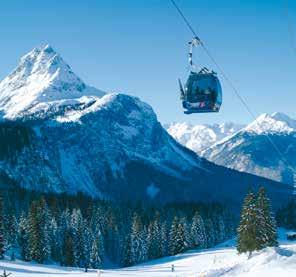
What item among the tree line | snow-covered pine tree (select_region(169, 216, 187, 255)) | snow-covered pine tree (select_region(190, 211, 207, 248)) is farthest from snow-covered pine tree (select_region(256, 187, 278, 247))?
snow-covered pine tree (select_region(190, 211, 207, 248))

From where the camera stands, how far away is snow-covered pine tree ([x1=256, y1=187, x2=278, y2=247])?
86250 millimetres

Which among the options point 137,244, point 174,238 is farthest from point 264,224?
point 137,244

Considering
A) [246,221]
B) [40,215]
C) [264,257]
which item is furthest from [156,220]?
[264,257]

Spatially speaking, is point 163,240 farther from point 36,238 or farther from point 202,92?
point 202,92

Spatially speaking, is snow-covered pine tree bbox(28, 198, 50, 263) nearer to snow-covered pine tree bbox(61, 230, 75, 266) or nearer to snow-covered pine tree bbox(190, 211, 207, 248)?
snow-covered pine tree bbox(61, 230, 75, 266)

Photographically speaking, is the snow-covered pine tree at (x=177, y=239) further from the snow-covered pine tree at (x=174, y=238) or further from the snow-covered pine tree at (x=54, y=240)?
the snow-covered pine tree at (x=54, y=240)

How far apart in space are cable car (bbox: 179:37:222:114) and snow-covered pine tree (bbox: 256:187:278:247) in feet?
148

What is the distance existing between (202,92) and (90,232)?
86.0 metres

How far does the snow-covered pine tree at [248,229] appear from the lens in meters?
86.2

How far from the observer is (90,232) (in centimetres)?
12562

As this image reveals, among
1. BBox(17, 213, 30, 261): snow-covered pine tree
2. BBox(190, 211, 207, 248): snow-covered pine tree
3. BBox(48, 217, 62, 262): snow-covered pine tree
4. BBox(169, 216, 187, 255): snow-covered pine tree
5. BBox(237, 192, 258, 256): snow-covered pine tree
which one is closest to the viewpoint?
BBox(237, 192, 258, 256): snow-covered pine tree

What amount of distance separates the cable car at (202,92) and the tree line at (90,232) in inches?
1986

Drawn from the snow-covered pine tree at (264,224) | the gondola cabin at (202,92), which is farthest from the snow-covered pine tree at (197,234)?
the gondola cabin at (202,92)

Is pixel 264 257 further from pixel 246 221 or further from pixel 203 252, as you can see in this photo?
pixel 203 252
